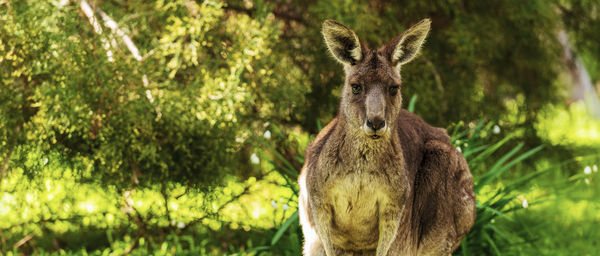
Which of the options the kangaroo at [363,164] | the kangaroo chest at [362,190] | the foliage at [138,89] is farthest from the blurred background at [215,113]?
the kangaroo chest at [362,190]

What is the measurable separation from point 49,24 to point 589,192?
476 cm

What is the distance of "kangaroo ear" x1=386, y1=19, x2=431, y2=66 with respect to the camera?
2988 mm

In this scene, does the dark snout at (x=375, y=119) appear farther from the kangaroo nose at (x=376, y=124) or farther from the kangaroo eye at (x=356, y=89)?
the kangaroo eye at (x=356, y=89)

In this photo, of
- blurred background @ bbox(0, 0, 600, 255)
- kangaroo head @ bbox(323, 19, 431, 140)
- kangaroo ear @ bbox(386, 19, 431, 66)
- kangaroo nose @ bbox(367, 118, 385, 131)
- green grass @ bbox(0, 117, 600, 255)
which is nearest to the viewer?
kangaroo nose @ bbox(367, 118, 385, 131)

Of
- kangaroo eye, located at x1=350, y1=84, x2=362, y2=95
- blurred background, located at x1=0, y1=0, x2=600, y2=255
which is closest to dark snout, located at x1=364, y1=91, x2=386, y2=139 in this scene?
kangaroo eye, located at x1=350, y1=84, x2=362, y2=95

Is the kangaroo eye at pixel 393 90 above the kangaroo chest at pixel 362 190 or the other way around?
above

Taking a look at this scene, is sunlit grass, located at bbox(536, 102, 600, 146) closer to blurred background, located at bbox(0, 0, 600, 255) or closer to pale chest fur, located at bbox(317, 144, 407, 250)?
blurred background, located at bbox(0, 0, 600, 255)

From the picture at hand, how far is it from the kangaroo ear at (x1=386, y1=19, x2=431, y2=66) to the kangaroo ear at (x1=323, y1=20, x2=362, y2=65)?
0.16 meters

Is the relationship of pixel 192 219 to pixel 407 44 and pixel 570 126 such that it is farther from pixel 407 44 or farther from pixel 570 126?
pixel 570 126

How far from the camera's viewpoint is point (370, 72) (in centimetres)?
299

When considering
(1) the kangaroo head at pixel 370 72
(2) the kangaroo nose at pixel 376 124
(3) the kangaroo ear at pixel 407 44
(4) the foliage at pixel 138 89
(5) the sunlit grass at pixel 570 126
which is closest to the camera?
(2) the kangaroo nose at pixel 376 124

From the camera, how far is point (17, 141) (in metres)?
4.37

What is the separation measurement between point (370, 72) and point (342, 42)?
0.20 metres

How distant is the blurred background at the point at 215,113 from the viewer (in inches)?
169
